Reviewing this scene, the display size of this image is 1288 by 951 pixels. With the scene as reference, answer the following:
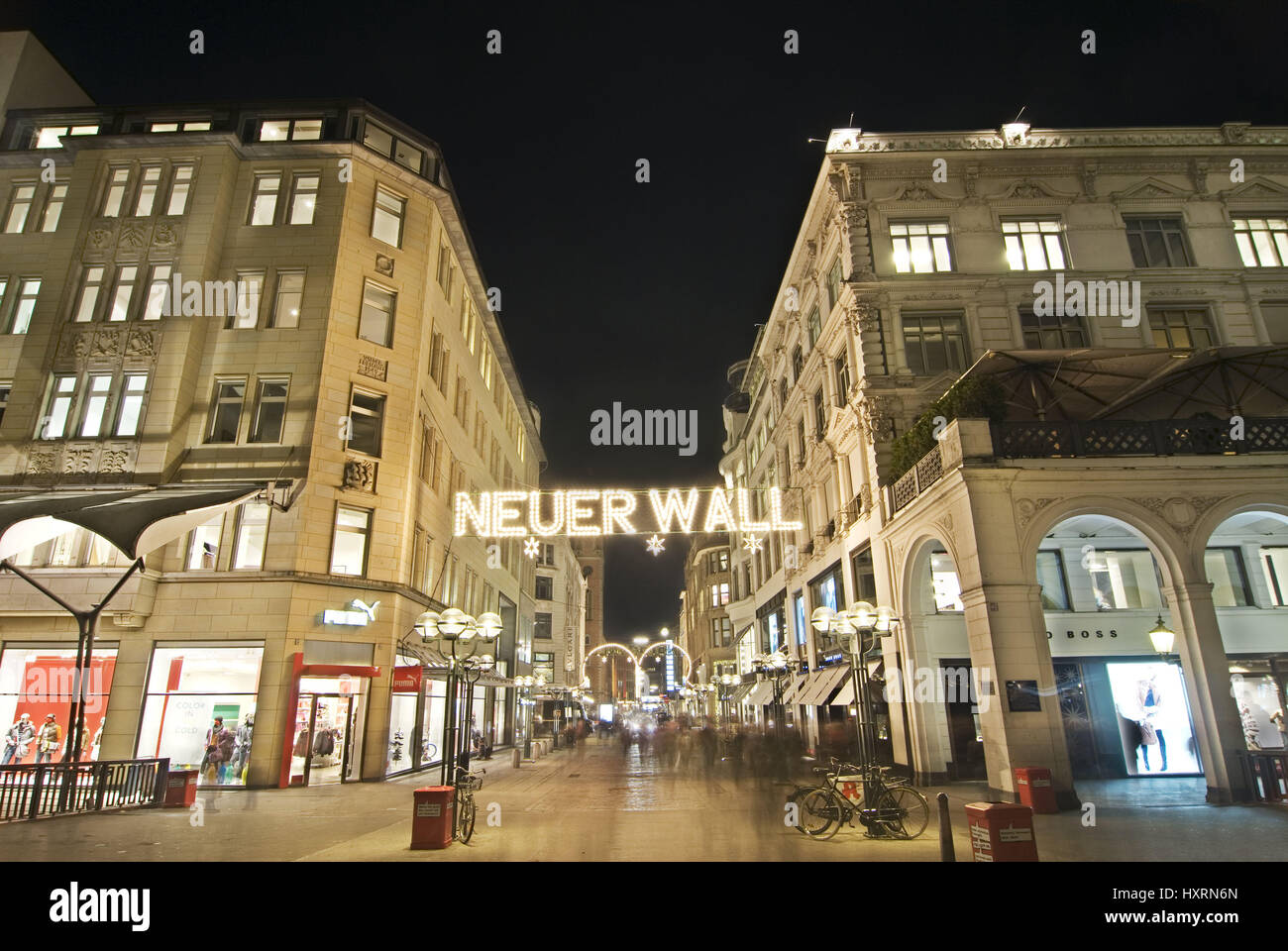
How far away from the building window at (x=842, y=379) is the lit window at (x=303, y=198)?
20.2 meters

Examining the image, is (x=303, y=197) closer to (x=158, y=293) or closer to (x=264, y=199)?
(x=264, y=199)

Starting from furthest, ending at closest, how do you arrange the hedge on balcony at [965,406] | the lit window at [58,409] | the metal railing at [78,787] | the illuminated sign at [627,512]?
the lit window at [58,409], the illuminated sign at [627,512], the hedge on balcony at [965,406], the metal railing at [78,787]

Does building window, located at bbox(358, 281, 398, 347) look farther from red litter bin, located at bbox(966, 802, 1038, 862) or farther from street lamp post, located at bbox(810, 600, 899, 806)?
red litter bin, located at bbox(966, 802, 1038, 862)

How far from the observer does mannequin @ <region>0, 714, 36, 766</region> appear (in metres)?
19.7

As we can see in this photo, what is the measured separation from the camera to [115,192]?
84.4ft

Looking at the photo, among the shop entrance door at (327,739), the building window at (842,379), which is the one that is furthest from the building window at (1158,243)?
the shop entrance door at (327,739)

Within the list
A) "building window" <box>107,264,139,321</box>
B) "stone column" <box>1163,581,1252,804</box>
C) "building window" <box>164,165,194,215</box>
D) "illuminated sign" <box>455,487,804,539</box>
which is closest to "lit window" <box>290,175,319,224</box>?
"building window" <box>164,165,194,215</box>

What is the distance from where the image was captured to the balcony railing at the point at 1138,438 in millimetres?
16516

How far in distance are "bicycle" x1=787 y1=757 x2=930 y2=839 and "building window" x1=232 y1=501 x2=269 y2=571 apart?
17.4m

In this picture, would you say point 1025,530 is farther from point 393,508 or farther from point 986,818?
point 393,508

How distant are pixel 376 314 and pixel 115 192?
1081 centimetres

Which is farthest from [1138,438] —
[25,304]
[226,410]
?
[25,304]

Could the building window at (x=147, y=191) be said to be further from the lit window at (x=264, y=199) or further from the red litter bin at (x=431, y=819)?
the red litter bin at (x=431, y=819)
